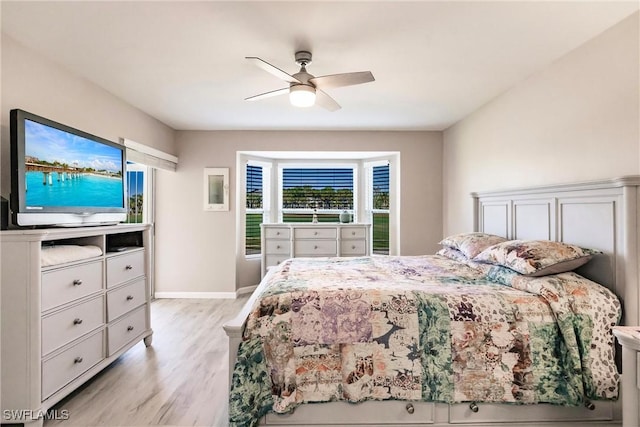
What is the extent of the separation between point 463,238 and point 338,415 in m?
1.98

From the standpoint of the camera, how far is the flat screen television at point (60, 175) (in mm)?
2086

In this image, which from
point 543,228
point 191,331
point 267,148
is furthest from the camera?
point 267,148

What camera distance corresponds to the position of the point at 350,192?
19.2 feet

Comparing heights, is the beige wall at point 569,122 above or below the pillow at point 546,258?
above

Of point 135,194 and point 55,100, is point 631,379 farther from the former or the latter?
point 135,194

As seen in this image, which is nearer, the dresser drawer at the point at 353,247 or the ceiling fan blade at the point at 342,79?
the ceiling fan blade at the point at 342,79

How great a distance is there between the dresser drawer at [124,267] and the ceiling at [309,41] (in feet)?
4.87

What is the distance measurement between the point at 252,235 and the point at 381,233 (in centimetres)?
201

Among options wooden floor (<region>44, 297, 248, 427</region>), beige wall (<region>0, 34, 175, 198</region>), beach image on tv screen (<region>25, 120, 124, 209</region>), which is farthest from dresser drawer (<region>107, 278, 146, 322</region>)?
beige wall (<region>0, 34, 175, 198</region>)

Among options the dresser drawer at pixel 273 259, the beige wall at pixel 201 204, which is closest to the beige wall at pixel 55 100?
the beige wall at pixel 201 204

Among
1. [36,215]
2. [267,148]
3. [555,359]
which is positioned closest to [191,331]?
[36,215]

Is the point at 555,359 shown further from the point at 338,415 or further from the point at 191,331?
the point at 191,331

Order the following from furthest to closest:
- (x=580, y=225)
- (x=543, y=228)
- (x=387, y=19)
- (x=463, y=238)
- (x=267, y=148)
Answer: (x=267, y=148) < (x=463, y=238) < (x=543, y=228) < (x=580, y=225) < (x=387, y=19)

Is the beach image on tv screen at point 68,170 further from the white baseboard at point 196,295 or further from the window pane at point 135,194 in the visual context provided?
the white baseboard at point 196,295
